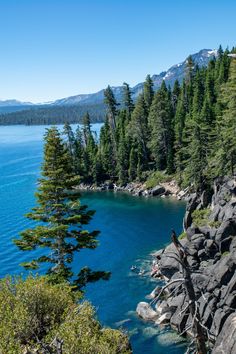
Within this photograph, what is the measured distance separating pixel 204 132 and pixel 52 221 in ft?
159

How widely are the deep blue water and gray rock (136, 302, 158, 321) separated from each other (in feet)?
2.20

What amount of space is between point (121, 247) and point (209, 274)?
3099cm

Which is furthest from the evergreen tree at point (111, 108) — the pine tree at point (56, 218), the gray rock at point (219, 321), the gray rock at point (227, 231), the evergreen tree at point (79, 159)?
the pine tree at point (56, 218)

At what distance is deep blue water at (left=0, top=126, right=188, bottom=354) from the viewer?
127 feet

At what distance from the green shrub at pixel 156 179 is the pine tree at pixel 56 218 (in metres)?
70.6

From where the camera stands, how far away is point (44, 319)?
2083 centimetres

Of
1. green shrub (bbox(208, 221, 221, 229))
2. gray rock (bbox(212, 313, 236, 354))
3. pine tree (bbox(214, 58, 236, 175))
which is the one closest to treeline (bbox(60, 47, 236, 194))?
pine tree (bbox(214, 58, 236, 175))

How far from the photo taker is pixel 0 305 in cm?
1955

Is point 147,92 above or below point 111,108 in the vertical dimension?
above

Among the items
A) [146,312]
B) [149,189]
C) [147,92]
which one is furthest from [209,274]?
[147,92]

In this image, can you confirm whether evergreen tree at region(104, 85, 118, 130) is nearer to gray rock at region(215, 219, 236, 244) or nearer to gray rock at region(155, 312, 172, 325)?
gray rock at region(215, 219, 236, 244)

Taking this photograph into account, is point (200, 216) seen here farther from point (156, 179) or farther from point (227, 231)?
point (156, 179)

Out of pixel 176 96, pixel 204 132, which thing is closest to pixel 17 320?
pixel 204 132

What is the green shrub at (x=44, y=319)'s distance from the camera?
17.7m
